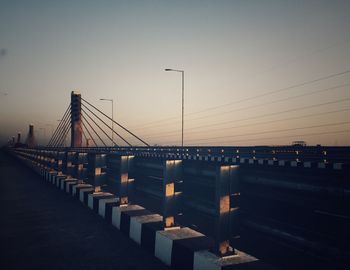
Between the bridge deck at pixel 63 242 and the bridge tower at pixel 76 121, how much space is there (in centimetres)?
1277

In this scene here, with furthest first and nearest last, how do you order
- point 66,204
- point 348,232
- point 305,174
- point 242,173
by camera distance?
1. point 66,204
2. point 348,232
3. point 242,173
4. point 305,174

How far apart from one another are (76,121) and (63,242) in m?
17.5

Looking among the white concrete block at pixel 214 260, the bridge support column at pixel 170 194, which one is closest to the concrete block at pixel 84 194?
the bridge support column at pixel 170 194

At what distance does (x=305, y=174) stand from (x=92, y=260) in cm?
321

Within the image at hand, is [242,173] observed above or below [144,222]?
above

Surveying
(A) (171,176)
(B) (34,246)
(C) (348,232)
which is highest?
(A) (171,176)

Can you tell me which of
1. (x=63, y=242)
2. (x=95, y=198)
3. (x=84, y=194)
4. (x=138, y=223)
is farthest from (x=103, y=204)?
(x=138, y=223)

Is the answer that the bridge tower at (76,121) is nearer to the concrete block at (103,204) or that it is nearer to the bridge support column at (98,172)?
the bridge support column at (98,172)

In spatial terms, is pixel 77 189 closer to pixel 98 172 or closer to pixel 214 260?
pixel 98 172

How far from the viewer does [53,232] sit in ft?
20.3

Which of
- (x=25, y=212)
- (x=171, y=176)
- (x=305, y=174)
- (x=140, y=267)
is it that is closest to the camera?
(x=305, y=174)

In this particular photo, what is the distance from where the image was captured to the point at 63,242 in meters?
5.53

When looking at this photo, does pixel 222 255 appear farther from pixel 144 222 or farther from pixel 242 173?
pixel 144 222

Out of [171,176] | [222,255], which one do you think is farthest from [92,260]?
[222,255]
